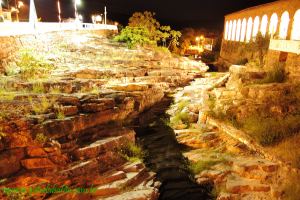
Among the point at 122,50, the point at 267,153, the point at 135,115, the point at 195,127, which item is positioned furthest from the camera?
the point at 122,50

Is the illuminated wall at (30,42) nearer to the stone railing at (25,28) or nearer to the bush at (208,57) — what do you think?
the stone railing at (25,28)

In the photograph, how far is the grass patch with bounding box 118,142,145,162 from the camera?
13976 millimetres

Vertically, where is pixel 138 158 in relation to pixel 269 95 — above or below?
below

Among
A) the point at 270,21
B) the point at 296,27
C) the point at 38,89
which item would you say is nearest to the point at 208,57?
the point at 270,21

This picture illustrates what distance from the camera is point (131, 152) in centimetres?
1452

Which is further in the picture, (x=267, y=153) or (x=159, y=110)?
(x=159, y=110)

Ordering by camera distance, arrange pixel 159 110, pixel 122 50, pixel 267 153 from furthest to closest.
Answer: pixel 122 50, pixel 159 110, pixel 267 153

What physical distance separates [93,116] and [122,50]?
51.2 feet

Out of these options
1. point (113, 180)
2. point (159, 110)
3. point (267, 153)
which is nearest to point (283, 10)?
point (159, 110)

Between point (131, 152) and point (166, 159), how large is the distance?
2.05 m

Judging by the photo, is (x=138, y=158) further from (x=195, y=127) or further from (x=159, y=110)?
(x=159, y=110)

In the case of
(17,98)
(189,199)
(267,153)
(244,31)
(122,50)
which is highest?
(244,31)

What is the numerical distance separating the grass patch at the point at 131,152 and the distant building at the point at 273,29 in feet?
33.9

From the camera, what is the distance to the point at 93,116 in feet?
46.6
